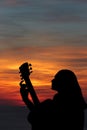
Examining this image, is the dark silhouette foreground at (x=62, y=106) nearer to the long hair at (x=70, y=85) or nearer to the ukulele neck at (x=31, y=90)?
the long hair at (x=70, y=85)

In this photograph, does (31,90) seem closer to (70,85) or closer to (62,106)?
(62,106)

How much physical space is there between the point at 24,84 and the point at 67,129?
1.40 meters

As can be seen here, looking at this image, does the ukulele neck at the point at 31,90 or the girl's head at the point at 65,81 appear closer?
the girl's head at the point at 65,81

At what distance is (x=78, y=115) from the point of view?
71.3 ft

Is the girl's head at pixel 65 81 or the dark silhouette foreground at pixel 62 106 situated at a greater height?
the girl's head at pixel 65 81

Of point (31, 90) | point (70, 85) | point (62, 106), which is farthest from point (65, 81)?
point (31, 90)

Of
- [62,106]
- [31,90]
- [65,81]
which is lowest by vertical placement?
[62,106]

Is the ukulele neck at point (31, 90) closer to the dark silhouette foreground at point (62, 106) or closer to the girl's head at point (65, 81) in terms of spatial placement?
the dark silhouette foreground at point (62, 106)

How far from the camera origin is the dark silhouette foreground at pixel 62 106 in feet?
70.8

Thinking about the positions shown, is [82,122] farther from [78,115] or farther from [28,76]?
[28,76]

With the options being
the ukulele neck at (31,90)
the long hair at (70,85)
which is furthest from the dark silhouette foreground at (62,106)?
the ukulele neck at (31,90)

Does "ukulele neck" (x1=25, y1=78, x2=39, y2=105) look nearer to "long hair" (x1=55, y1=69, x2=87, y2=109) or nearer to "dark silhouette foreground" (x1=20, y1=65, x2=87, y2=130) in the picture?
"dark silhouette foreground" (x1=20, y1=65, x2=87, y2=130)

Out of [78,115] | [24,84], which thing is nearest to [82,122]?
[78,115]

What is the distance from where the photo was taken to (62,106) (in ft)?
71.3
